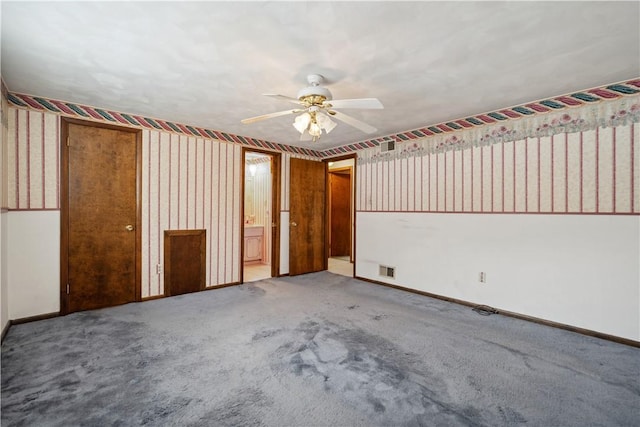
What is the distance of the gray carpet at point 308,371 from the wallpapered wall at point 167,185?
111 cm

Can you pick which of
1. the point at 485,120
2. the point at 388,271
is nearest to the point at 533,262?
the point at 485,120

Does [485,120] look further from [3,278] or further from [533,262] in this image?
[3,278]

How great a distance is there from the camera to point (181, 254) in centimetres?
418

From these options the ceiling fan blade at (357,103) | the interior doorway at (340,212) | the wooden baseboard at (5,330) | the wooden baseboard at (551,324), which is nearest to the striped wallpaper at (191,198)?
the wooden baseboard at (5,330)

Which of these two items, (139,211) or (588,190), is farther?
(139,211)

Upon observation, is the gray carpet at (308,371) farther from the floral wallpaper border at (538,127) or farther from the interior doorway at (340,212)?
the interior doorway at (340,212)

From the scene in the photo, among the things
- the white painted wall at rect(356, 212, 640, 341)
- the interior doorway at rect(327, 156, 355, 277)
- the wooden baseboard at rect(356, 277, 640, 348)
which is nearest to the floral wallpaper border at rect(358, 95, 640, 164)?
the white painted wall at rect(356, 212, 640, 341)

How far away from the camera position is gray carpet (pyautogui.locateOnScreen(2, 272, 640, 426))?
5.75 ft

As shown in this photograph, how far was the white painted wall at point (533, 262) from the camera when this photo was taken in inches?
109

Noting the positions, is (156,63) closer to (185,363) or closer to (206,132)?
(206,132)

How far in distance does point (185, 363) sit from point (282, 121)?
2.89 m

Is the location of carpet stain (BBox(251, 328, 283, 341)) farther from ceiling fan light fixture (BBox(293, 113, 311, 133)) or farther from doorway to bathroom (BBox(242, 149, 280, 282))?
doorway to bathroom (BBox(242, 149, 280, 282))

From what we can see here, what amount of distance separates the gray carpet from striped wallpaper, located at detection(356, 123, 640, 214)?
1324 mm

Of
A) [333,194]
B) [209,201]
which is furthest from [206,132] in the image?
[333,194]
